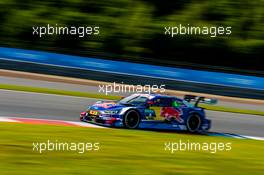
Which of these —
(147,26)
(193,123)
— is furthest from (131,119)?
(147,26)

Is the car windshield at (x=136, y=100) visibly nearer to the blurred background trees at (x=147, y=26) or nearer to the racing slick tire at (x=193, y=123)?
the racing slick tire at (x=193, y=123)

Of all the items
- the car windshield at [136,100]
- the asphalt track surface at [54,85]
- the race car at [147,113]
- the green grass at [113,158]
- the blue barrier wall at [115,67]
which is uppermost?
the blue barrier wall at [115,67]

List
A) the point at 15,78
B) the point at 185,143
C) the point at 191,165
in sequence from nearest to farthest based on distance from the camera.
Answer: the point at 191,165
the point at 185,143
the point at 15,78

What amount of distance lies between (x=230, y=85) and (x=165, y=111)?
30.2 ft

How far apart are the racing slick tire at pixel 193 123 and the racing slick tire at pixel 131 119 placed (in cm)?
118

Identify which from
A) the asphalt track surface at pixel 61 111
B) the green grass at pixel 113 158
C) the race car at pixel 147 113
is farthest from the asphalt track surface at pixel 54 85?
the green grass at pixel 113 158

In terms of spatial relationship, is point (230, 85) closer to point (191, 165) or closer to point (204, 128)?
point (204, 128)

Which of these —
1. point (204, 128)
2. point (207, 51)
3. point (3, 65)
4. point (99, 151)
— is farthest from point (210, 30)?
point (99, 151)

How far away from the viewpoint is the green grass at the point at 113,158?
18.0 ft

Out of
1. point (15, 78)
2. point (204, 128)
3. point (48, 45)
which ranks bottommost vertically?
point (204, 128)

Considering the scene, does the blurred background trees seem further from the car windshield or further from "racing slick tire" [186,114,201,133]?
the car windshield

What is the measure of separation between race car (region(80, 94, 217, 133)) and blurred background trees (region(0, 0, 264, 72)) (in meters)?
13.2

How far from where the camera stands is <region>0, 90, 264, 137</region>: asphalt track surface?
40.6 ft

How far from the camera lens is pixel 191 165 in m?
6.13
